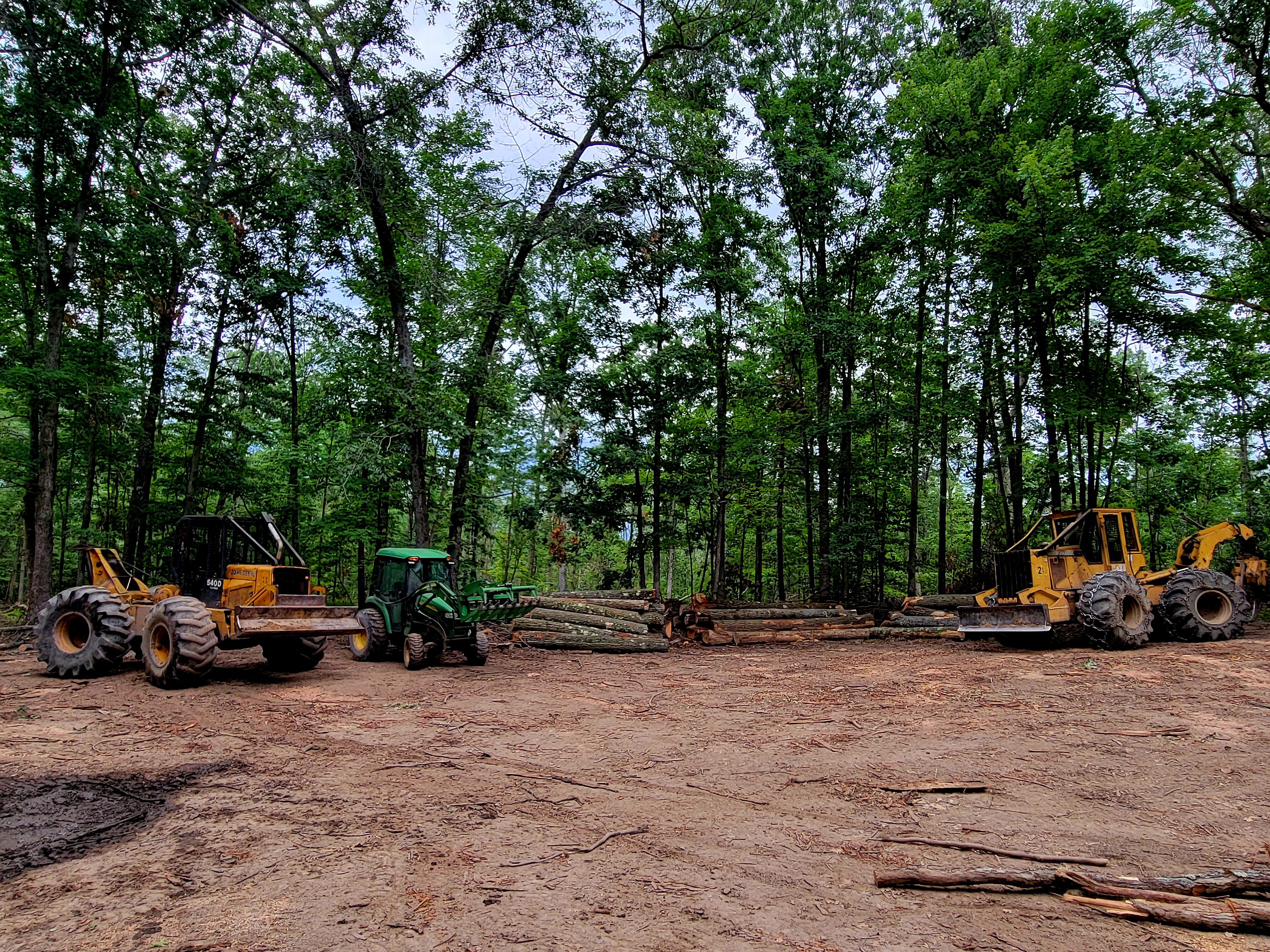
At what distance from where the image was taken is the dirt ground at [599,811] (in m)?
2.91

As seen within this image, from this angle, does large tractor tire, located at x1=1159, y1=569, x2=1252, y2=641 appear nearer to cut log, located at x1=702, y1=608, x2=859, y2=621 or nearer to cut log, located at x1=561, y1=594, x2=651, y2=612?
cut log, located at x1=702, y1=608, x2=859, y2=621

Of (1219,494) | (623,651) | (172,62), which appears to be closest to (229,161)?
(172,62)

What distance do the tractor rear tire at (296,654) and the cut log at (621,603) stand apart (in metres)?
5.73

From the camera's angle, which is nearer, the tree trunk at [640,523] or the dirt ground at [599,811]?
the dirt ground at [599,811]

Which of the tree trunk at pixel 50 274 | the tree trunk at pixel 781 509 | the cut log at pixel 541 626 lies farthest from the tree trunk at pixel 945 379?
the tree trunk at pixel 50 274

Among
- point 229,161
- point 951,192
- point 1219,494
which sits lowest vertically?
point 1219,494

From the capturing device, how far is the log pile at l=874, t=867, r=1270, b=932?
2779 millimetres

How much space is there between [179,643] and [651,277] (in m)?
15.3

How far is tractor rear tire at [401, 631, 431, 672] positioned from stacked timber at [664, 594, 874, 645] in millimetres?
6224

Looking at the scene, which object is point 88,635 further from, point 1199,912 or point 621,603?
point 1199,912

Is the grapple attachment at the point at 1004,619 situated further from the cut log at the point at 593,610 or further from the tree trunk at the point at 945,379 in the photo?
the tree trunk at the point at 945,379

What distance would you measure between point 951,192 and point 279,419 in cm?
2204

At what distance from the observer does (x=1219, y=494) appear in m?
20.7

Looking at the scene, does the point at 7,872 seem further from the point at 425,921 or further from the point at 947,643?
the point at 947,643
